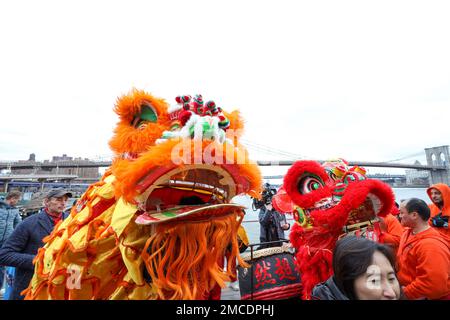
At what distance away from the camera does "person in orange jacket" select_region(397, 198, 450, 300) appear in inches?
61.4

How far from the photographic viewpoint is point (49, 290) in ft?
4.45

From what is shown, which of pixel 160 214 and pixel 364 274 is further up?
pixel 160 214

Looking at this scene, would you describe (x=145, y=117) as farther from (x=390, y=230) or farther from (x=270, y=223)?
(x=270, y=223)

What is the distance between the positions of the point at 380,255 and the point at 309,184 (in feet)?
4.15

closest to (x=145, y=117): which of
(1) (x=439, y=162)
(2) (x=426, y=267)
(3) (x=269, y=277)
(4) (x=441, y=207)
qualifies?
(3) (x=269, y=277)

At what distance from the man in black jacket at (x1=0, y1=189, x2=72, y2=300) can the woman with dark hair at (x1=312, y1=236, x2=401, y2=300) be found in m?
2.03

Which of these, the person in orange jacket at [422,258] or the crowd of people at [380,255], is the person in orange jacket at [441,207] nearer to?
the crowd of people at [380,255]

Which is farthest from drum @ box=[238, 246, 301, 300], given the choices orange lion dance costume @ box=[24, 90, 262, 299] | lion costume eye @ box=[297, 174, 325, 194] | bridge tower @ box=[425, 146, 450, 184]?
bridge tower @ box=[425, 146, 450, 184]

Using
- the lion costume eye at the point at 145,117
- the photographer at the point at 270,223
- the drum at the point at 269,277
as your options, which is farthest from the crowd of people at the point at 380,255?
the photographer at the point at 270,223

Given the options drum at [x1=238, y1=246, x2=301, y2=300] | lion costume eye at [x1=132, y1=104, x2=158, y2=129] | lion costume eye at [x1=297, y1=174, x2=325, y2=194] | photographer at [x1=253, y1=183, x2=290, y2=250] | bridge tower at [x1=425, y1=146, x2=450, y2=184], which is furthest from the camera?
bridge tower at [x1=425, y1=146, x2=450, y2=184]

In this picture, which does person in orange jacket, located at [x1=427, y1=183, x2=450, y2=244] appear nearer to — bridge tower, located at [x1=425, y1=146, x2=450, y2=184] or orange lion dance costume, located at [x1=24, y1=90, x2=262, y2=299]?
orange lion dance costume, located at [x1=24, y1=90, x2=262, y2=299]

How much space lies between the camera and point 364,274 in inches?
39.8

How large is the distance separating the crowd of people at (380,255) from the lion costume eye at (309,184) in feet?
1.71
